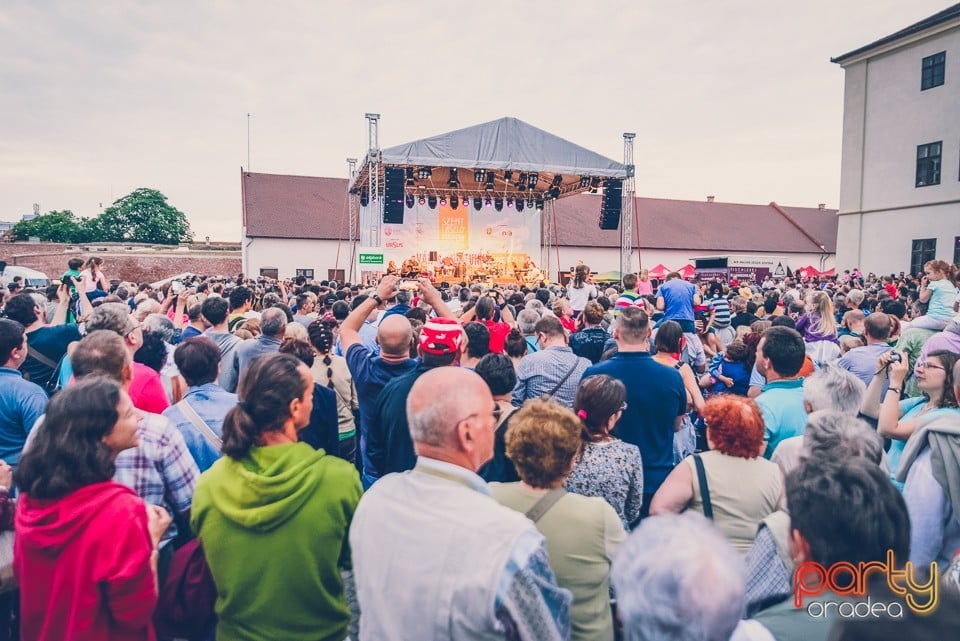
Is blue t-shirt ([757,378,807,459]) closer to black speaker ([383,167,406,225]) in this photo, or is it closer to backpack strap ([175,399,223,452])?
backpack strap ([175,399,223,452])

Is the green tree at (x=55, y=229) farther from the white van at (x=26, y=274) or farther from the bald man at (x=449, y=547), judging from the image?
the bald man at (x=449, y=547)

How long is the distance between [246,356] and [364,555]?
318cm

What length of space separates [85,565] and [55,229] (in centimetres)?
5962

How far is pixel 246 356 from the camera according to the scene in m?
4.45

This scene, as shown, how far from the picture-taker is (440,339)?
3146mm

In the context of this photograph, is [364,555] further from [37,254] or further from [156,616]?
[37,254]

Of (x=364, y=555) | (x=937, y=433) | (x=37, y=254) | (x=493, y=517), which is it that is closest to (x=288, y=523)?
(x=364, y=555)

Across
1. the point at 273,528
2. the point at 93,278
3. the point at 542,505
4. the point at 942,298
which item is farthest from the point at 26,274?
the point at 942,298

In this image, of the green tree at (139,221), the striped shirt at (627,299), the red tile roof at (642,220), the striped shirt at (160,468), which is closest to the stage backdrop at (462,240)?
the red tile roof at (642,220)

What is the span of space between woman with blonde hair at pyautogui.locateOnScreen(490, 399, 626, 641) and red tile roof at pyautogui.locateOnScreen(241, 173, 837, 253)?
29.0m

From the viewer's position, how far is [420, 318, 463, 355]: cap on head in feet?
10.3

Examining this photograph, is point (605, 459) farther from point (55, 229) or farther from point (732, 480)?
point (55, 229)

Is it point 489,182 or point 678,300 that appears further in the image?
point 489,182

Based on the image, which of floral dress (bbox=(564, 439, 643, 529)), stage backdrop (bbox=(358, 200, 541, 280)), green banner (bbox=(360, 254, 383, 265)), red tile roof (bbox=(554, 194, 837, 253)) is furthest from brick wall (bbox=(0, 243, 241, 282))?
floral dress (bbox=(564, 439, 643, 529))
